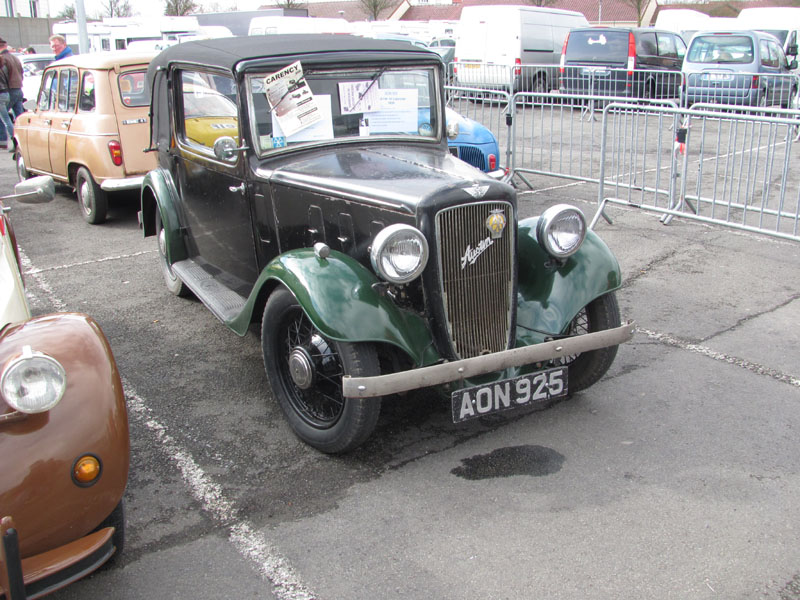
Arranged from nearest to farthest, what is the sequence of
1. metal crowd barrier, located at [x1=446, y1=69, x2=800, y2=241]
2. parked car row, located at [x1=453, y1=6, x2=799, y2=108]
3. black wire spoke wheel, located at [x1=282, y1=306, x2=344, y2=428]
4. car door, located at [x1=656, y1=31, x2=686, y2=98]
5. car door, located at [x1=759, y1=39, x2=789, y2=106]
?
black wire spoke wheel, located at [x1=282, y1=306, x2=344, y2=428], metal crowd barrier, located at [x1=446, y1=69, x2=800, y2=241], parked car row, located at [x1=453, y1=6, x2=799, y2=108], car door, located at [x1=759, y1=39, x2=789, y2=106], car door, located at [x1=656, y1=31, x2=686, y2=98]

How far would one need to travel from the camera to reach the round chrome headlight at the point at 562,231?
3598 millimetres

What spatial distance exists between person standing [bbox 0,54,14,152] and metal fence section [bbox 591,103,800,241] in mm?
9425

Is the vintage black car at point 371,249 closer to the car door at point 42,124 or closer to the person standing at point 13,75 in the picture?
the car door at point 42,124

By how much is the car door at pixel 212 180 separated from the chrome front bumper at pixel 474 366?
1632 mm

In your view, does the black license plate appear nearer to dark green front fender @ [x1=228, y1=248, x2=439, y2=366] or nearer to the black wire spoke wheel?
dark green front fender @ [x1=228, y1=248, x2=439, y2=366]

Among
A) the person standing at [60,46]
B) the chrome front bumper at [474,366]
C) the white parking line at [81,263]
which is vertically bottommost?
the white parking line at [81,263]

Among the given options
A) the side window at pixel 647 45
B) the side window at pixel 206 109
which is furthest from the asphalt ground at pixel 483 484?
the side window at pixel 647 45

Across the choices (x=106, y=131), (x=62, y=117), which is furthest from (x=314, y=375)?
(x=62, y=117)

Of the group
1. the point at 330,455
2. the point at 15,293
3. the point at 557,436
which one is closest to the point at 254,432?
the point at 330,455

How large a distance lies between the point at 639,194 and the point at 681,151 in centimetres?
115

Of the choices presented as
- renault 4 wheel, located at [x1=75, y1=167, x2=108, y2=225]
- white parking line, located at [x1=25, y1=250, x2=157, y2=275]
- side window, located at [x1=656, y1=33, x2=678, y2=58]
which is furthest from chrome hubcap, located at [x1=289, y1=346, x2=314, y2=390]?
side window, located at [x1=656, y1=33, x2=678, y2=58]

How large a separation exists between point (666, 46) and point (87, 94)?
14027 mm

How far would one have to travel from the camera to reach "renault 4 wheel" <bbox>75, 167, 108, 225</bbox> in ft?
25.4

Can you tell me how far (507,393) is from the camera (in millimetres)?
3312
